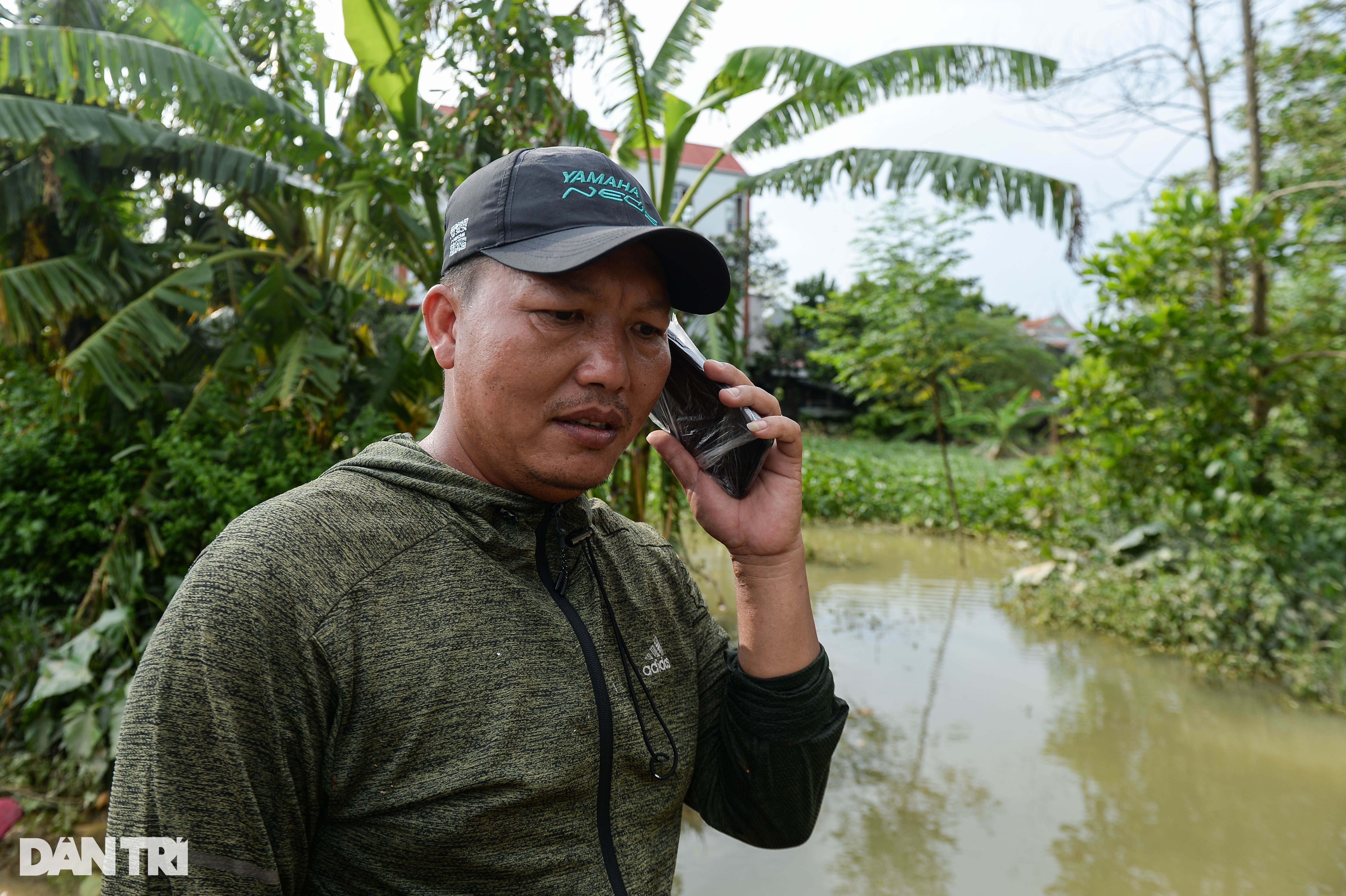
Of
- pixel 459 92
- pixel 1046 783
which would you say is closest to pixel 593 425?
pixel 459 92

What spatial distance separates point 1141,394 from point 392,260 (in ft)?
18.9

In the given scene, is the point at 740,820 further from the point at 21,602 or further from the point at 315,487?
the point at 21,602

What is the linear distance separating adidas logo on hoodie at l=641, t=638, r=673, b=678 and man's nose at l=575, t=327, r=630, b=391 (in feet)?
1.38

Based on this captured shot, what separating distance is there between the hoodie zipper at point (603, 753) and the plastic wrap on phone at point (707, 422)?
398 millimetres

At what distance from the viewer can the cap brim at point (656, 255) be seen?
1062 mm

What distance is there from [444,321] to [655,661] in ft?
2.04

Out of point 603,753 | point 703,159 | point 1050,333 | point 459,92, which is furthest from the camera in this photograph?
point 1050,333

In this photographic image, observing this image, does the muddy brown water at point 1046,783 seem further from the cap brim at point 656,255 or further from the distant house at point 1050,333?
the distant house at point 1050,333

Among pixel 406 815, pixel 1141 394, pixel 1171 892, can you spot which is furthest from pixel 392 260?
pixel 1141 394

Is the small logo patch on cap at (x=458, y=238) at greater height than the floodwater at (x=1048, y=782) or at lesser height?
greater

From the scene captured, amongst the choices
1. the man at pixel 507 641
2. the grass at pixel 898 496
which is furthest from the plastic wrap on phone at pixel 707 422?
the grass at pixel 898 496

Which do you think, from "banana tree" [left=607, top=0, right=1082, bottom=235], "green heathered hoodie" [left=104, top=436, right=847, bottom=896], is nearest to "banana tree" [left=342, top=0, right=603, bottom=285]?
"banana tree" [left=607, top=0, right=1082, bottom=235]

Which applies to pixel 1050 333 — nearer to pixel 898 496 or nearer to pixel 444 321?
pixel 898 496

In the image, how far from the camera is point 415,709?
3.20ft
